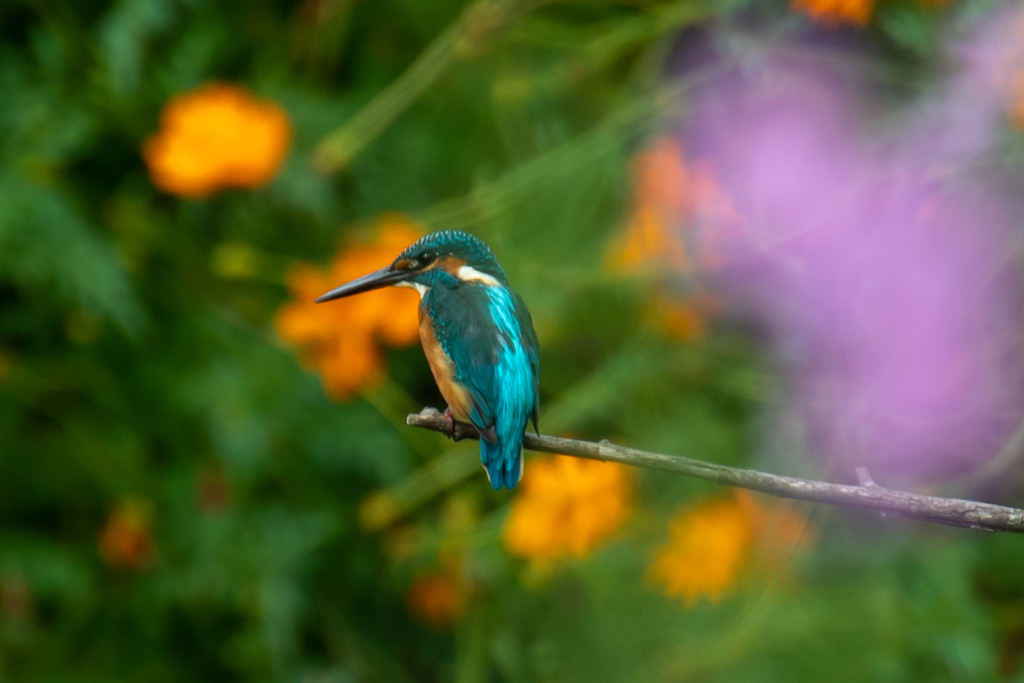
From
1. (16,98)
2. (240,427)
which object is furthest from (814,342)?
(16,98)

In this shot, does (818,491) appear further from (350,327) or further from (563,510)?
(350,327)

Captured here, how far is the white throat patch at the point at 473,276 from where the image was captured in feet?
1.53

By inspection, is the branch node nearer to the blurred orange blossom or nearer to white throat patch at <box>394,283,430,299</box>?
white throat patch at <box>394,283,430,299</box>

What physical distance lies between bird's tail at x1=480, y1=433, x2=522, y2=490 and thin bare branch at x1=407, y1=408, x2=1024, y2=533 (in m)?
0.03

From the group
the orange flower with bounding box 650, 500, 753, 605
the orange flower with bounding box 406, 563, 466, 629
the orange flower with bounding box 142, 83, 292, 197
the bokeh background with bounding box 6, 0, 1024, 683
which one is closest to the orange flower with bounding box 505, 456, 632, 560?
the bokeh background with bounding box 6, 0, 1024, 683

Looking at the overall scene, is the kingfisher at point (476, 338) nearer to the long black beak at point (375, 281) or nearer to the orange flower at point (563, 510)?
the long black beak at point (375, 281)

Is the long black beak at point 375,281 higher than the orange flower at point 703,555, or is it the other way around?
the long black beak at point 375,281

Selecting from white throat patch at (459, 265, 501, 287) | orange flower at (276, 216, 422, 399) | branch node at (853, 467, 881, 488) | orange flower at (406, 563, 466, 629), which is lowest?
orange flower at (406, 563, 466, 629)

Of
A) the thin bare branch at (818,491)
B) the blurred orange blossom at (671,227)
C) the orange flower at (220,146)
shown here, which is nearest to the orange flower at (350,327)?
the orange flower at (220,146)

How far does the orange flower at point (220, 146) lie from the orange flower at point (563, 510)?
0.59m

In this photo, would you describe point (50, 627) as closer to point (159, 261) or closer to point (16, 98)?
point (159, 261)

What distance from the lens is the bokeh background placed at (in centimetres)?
126

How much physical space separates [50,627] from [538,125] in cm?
108

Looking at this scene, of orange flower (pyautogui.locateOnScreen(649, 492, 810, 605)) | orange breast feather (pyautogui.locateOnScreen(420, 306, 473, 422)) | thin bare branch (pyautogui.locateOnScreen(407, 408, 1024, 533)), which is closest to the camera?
thin bare branch (pyautogui.locateOnScreen(407, 408, 1024, 533))
